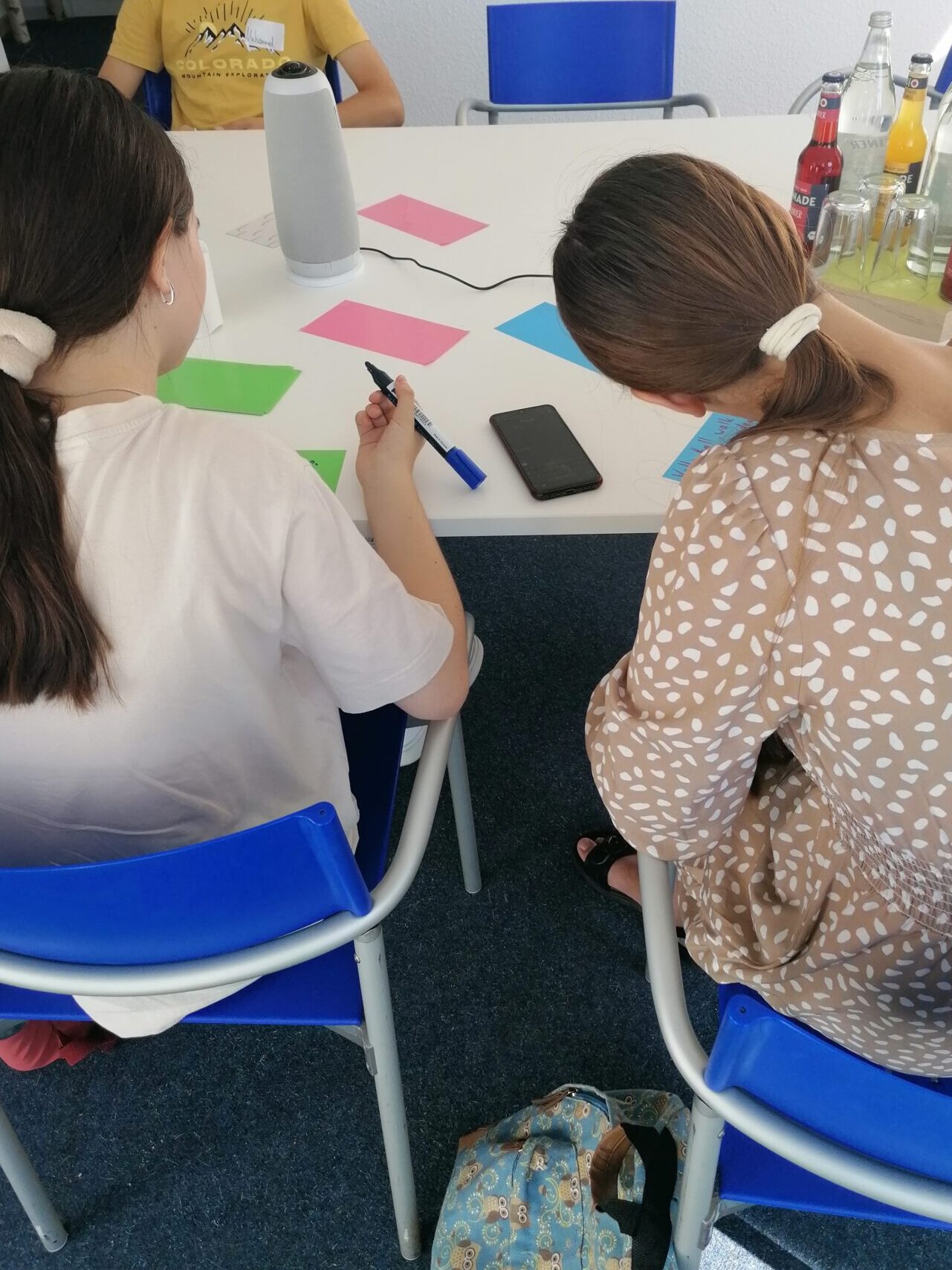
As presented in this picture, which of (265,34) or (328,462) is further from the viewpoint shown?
(265,34)

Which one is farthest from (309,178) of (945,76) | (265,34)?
(945,76)

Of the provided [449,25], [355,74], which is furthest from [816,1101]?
[449,25]

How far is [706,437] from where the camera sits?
3.64 feet

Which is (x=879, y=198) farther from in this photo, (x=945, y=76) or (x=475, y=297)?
(x=945, y=76)

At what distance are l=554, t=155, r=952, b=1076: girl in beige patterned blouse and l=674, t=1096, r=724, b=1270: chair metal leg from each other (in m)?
0.14

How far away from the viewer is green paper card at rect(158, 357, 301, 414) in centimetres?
121

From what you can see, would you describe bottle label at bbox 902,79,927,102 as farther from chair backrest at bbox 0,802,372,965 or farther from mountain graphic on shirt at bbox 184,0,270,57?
mountain graphic on shirt at bbox 184,0,270,57

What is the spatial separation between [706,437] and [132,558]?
0.66 m

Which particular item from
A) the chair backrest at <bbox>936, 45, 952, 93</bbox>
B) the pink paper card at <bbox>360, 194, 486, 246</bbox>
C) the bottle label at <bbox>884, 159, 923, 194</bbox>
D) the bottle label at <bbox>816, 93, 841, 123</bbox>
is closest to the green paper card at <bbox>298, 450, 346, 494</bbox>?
the pink paper card at <bbox>360, 194, 486, 246</bbox>

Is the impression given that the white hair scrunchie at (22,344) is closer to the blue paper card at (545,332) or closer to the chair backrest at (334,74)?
the blue paper card at (545,332)

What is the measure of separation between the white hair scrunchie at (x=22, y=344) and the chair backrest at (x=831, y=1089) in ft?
2.12

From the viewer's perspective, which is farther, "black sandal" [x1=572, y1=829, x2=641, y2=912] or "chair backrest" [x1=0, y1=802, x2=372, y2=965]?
"black sandal" [x1=572, y1=829, x2=641, y2=912]

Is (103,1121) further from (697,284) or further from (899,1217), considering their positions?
(697,284)

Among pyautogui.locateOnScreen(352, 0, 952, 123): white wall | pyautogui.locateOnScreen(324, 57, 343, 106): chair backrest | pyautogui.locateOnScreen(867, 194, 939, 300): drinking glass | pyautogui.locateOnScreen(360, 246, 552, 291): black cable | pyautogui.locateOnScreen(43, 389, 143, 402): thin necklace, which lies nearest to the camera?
pyautogui.locateOnScreen(43, 389, 143, 402): thin necklace
